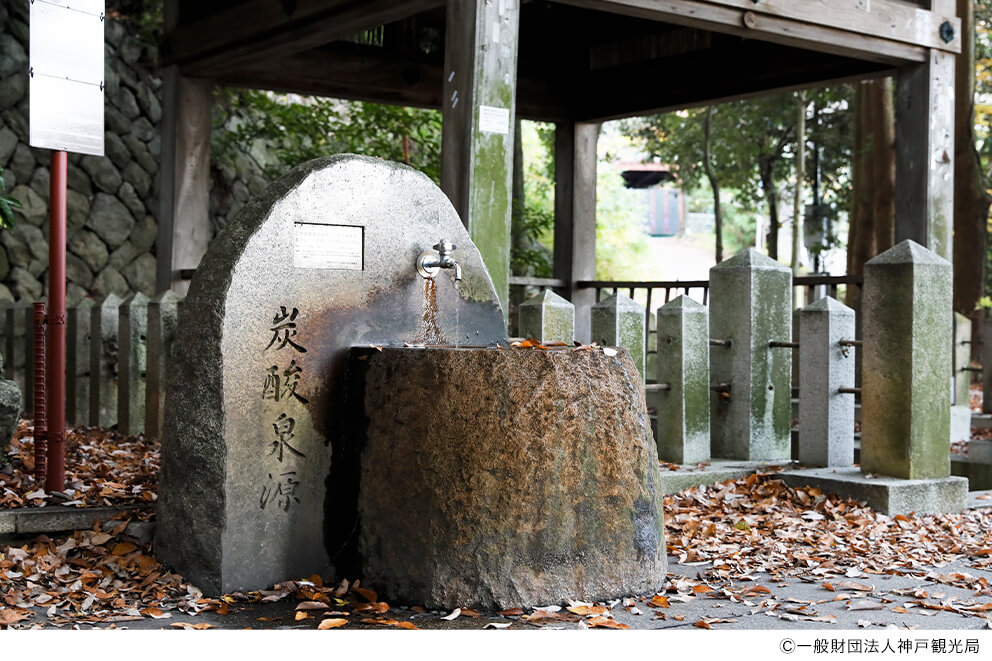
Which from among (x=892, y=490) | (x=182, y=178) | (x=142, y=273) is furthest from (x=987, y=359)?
(x=142, y=273)

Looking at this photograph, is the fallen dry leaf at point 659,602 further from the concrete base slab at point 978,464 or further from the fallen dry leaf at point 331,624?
the concrete base slab at point 978,464

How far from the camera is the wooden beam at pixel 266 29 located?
6.66 meters

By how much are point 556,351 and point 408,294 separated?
0.85 m

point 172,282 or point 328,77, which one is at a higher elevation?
point 328,77

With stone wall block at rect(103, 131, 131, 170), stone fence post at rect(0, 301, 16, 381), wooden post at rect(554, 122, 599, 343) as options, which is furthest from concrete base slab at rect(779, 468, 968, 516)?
stone wall block at rect(103, 131, 131, 170)

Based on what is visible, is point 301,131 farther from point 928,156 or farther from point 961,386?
point 961,386

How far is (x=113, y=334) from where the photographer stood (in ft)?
23.6

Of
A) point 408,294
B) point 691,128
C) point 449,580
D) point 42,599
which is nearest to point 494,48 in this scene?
point 408,294

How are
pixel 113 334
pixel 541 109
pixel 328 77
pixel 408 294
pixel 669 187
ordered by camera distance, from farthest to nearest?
pixel 669 187 < pixel 541 109 < pixel 328 77 < pixel 113 334 < pixel 408 294

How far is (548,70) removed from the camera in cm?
1015

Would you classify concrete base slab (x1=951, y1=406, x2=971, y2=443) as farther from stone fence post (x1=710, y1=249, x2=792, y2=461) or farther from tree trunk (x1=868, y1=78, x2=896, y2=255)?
tree trunk (x1=868, y1=78, x2=896, y2=255)

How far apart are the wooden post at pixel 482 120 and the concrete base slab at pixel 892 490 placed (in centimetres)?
194

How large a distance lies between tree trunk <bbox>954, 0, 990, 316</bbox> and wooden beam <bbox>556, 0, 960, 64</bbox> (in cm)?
623

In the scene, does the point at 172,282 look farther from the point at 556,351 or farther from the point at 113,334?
the point at 556,351
